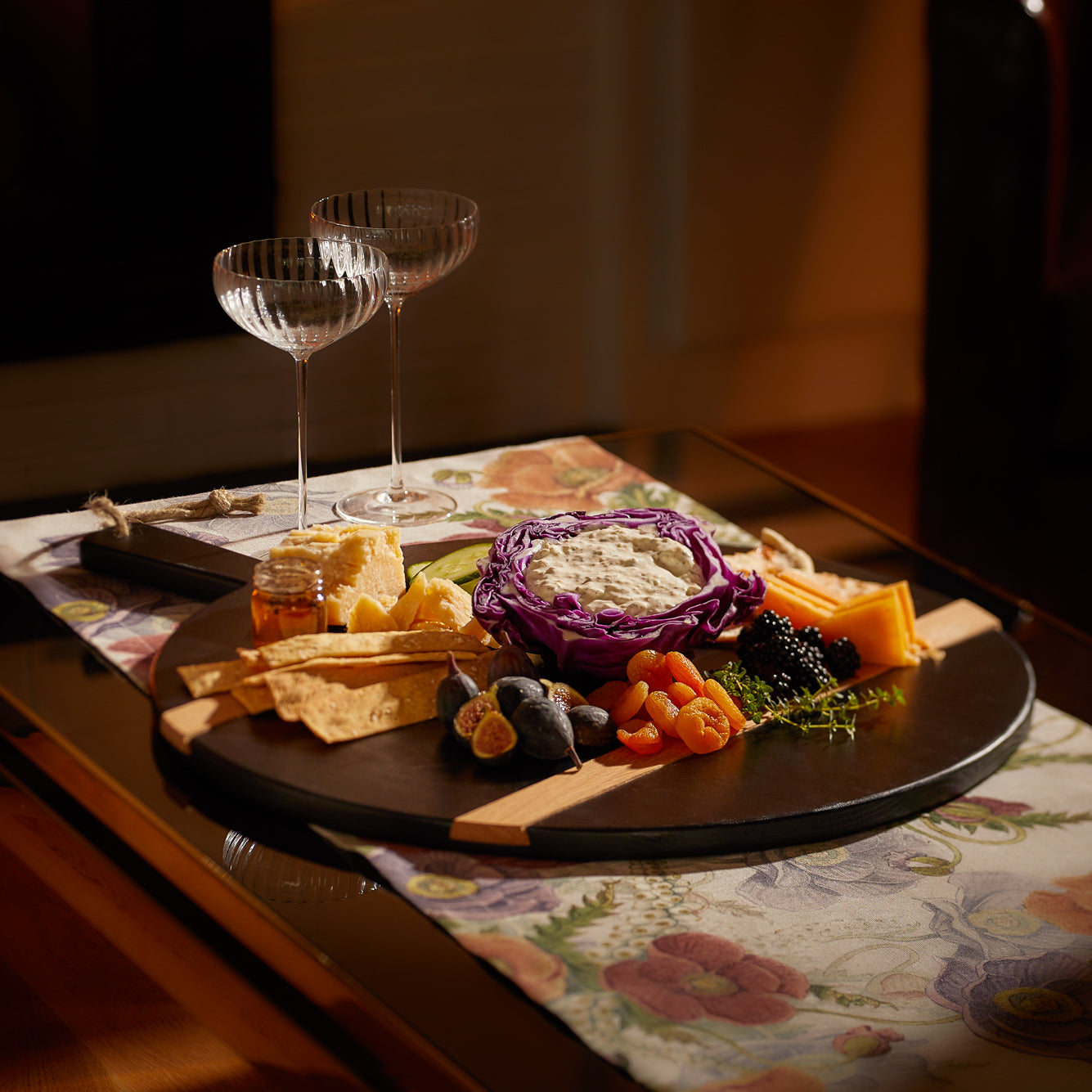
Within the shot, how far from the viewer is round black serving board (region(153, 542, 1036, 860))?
1.04 metres

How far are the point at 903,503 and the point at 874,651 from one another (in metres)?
2.16

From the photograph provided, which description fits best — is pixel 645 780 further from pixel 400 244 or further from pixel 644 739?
pixel 400 244

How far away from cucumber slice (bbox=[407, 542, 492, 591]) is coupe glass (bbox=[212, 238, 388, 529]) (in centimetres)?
20

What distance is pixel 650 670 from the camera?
119cm

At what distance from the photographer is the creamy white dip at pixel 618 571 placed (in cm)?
121

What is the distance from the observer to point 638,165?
353 cm

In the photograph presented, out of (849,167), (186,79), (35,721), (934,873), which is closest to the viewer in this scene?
(934,873)

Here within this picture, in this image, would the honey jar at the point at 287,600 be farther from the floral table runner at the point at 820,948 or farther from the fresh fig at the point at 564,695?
the fresh fig at the point at 564,695

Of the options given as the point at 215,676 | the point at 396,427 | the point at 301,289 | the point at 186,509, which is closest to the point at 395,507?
the point at 396,427

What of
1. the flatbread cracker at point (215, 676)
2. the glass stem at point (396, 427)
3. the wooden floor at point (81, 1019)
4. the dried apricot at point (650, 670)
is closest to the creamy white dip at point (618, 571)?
the dried apricot at point (650, 670)

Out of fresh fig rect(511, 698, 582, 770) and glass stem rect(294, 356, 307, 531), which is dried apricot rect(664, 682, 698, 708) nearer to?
fresh fig rect(511, 698, 582, 770)

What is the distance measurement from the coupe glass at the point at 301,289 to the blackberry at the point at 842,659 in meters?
0.50

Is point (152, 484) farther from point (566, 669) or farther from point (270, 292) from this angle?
point (566, 669)

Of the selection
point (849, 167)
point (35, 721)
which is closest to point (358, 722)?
point (35, 721)
